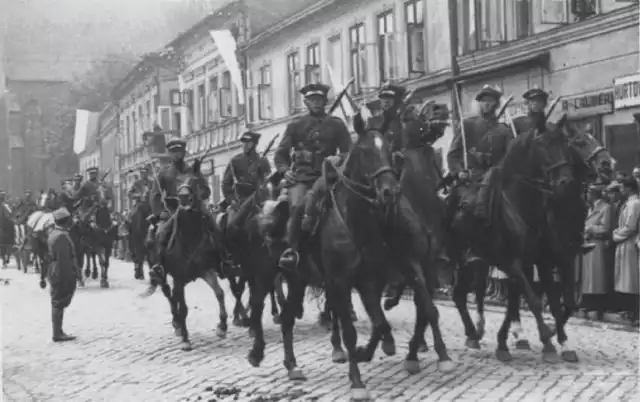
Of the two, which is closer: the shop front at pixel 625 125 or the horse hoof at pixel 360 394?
the horse hoof at pixel 360 394

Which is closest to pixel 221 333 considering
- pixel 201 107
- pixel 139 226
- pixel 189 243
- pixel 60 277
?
pixel 189 243

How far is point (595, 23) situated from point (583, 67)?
910 mm

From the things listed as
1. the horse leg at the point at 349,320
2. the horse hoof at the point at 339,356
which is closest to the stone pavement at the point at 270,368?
the horse hoof at the point at 339,356

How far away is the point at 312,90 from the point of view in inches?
408

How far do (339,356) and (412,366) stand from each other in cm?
108

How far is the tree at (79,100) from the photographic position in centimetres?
6234

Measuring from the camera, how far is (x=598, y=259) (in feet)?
44.3

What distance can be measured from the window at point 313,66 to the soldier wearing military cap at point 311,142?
2031cm

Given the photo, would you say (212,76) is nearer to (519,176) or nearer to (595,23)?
(595,23)

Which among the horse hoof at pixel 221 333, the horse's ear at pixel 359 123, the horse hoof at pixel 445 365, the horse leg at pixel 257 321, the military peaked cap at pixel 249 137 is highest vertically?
the military peaked cap at pixel 249 137

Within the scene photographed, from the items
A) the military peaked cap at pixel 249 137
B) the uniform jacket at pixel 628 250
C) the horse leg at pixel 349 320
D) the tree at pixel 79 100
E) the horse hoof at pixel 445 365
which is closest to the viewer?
the horse leg at pixel 349 320

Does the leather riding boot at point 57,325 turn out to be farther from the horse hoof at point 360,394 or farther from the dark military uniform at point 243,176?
the horse hoof at point 360,394

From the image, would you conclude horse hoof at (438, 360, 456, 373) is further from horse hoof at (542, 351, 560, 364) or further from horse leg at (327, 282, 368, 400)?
horse hoof at (542, 351, 560, 364)

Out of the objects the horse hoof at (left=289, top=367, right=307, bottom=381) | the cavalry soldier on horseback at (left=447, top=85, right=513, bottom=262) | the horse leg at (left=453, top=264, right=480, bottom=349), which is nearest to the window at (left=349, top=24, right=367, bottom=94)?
the cavalry soldier on horseback at (left=447, top=85, right=513, bottom=262)
